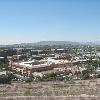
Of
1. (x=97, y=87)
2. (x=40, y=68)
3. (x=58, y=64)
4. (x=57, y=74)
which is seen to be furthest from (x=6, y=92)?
(x=58, y=64)

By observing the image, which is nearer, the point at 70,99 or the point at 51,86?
the point at 70,99

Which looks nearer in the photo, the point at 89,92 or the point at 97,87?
the point at 89,92

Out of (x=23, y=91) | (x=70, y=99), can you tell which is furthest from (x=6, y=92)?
(x=70, y=99)

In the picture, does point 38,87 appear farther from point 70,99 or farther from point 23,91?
point 70,99

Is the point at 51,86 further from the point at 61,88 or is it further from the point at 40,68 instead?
the point at 40,68

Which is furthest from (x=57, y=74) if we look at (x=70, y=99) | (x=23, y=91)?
(x=70, y=99)

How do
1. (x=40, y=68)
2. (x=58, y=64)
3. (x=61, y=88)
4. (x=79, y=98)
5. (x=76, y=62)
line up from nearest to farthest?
(x=79, y=98)
(x=61, y=88)
(x=40, y=68)
(x=58, y=64)
(x=76, y=62)

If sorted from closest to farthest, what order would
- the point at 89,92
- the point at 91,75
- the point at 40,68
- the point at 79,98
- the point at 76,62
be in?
the point at 79,98 < the point at 89,92 < the point at 91,75 < the point at 40,68 < the point at 76,62

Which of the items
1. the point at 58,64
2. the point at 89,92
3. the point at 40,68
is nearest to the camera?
the point at 89,92

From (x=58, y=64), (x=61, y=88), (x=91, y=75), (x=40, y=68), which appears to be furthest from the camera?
(x=58, y=64)
